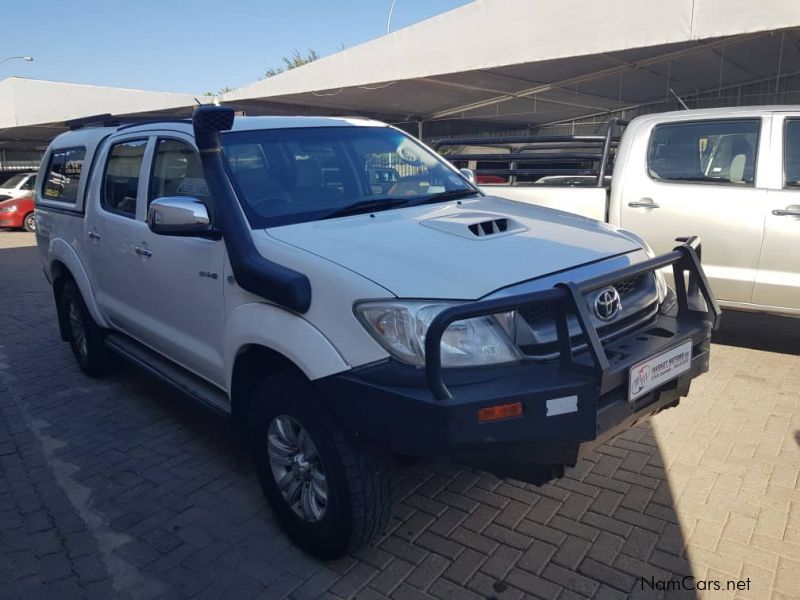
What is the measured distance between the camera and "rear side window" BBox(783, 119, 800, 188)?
15.9ft

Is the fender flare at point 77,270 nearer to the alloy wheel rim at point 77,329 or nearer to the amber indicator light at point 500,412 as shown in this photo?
the alloy wheel rim at point 77,329

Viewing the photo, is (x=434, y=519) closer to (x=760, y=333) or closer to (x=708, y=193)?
(x=708, y=193)

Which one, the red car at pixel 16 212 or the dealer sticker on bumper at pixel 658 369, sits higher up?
the dealer sticker on bumper at pixel 658 369

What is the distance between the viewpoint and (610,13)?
1094 cm

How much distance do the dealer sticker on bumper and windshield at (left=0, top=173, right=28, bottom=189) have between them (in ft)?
62.8

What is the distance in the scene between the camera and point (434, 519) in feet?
10.4

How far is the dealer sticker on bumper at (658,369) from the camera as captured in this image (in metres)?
2.48

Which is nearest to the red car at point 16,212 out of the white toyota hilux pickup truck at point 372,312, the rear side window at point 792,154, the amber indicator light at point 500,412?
the white toyota hilux pickup truck at point 372,312

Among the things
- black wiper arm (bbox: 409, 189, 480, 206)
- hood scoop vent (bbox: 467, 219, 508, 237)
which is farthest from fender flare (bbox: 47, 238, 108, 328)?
hood scoop vent (bbox: 467, 219, 508, 237)

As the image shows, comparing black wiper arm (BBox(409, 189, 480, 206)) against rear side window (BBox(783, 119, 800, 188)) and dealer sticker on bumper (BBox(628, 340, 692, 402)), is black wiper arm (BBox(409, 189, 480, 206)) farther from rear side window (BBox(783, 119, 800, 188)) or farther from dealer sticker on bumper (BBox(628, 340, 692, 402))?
rear side window (BBox(783, 119, 800, 188))

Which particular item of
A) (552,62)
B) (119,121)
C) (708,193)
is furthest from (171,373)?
Answer: (552,62)

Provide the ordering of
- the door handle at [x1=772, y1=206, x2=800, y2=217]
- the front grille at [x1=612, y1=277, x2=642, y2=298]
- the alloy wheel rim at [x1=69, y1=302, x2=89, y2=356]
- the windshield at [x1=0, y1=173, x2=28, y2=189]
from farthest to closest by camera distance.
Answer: the windshield at [x1=0, y1=173, x2=28, y2=189]
the alloy wheel rim at [x1=69, y1=302, x2=89, y2=356]
the door handle at [x1=772, y1=206, x2=800, y2=217]
the front grille at [x1=612, y1=277, x2=642, y2=298]

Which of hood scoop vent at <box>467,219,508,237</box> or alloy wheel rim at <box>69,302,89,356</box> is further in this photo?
alloy wheel rim at <box>69,302,89,356</box>

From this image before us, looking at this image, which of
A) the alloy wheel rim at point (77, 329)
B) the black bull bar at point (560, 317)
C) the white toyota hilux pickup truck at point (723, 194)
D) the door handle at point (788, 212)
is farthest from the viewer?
the alloy wheel rim at point (77, 329)
